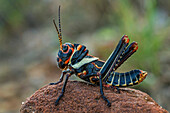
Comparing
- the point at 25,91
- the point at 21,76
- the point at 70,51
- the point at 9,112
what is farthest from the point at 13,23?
the point at 70,51

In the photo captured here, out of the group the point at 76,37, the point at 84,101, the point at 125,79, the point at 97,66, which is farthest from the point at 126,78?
the point at 76,37

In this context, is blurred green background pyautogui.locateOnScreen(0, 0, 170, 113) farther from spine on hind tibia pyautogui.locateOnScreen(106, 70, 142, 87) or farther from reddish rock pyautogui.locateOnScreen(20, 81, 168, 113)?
reddish rock pyautogui.locateOnScreen(20, 81, 168, 113)

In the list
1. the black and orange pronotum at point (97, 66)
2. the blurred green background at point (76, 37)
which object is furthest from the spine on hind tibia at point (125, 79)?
the blurred green background at point (76, 37)

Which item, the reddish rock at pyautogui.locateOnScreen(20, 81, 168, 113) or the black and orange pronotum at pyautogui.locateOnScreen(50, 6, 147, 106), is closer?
the reddish rock at pyautogui.locateOnScreen(20, 81, 168, 113)

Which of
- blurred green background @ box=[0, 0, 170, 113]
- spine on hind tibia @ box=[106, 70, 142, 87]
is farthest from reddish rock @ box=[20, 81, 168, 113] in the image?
blurred green background @ box=[0, 0, 170, 113]

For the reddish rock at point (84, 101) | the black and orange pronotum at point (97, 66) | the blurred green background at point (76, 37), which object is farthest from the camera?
the blurred green background at point (76, 37)

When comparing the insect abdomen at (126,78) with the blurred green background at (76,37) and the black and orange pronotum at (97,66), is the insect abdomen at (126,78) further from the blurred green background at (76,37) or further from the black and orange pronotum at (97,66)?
the blurred green background at (76,37)
